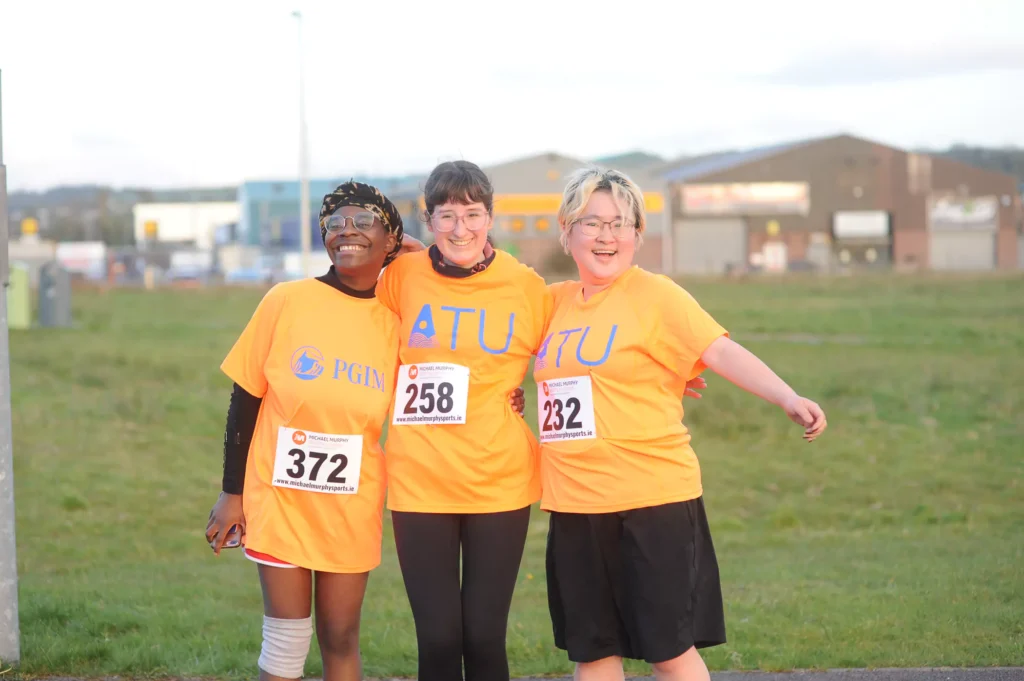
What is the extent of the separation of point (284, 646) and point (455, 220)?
5.05ft

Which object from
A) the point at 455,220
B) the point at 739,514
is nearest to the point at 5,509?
the point at 455,220

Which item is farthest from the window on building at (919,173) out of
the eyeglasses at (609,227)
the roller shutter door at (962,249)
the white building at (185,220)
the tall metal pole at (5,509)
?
the eyeglasses at (609,227)

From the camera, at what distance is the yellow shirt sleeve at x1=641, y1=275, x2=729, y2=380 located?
4.04 m

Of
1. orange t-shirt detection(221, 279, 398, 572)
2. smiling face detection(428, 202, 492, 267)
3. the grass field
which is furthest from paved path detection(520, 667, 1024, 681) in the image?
smiling face detection(428, 202, 492, 267)

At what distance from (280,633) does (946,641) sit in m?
3.40

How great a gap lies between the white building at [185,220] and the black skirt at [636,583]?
11875 cm

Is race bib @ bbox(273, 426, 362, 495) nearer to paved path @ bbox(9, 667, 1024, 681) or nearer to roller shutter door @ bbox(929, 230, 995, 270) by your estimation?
paved path @ bbox(9, 667, 1024, 681)

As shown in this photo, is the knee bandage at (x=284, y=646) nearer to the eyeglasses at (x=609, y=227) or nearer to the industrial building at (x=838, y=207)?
the eyeglasses at (x=609, y=227)

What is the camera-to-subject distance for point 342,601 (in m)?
4.09

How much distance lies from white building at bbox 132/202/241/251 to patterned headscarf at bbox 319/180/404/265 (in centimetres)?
11830

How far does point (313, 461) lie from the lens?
403 centimetres

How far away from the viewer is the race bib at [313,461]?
4023 millimetres

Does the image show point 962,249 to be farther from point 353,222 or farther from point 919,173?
point 353,222

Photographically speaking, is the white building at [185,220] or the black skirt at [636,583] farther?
the white building at [185,220]
